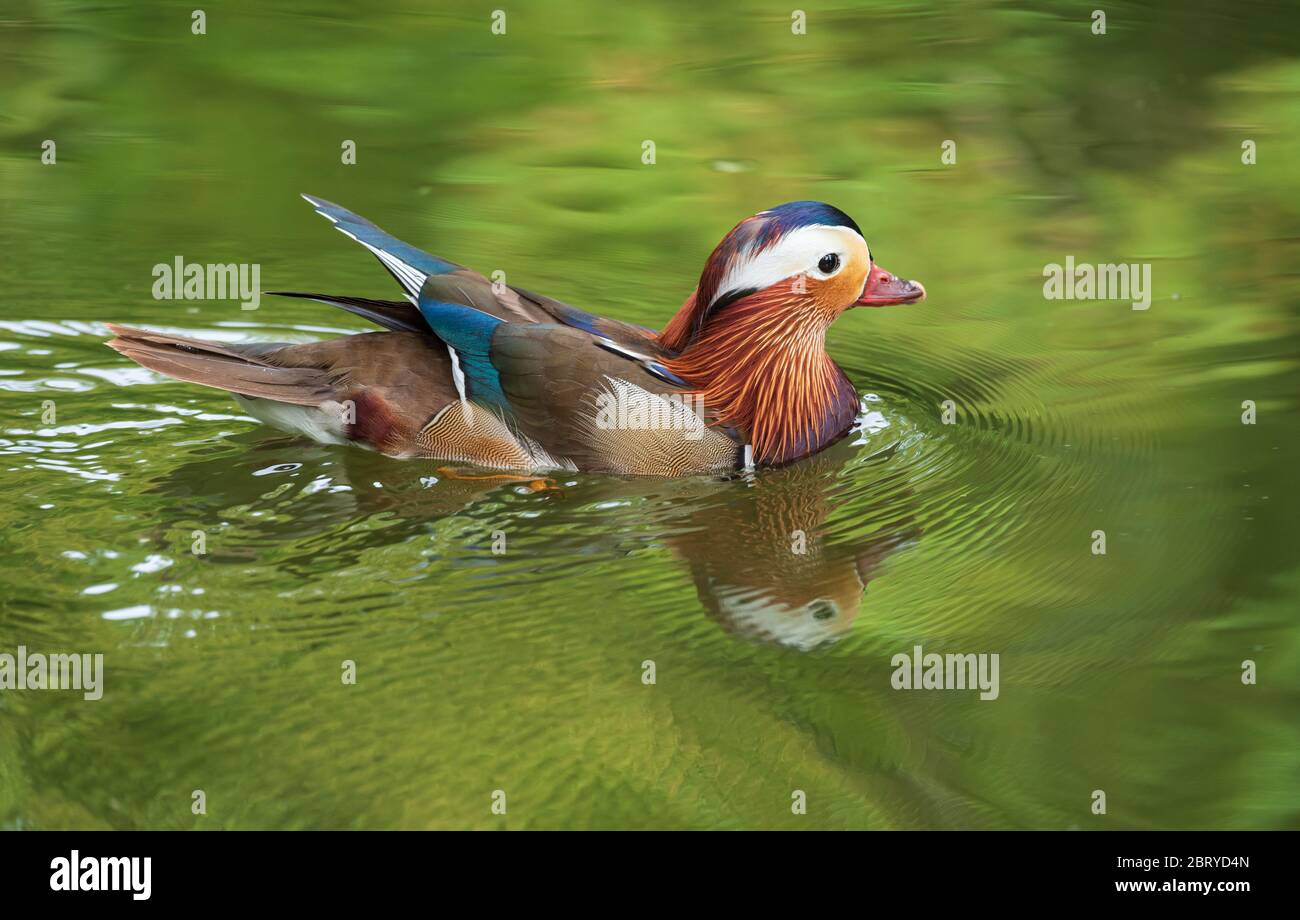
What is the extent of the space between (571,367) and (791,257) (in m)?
1.00

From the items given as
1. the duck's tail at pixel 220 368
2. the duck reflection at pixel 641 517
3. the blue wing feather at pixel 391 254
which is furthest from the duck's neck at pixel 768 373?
the duck's tail at pixel 220 368

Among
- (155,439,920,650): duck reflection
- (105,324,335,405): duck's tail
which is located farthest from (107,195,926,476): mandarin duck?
(155,439,920,650): duck reflection

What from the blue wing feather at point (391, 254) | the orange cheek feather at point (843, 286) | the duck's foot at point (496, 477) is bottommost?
the duck's foot at point (496, 477)

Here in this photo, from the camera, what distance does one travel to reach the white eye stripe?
6312 millimetres

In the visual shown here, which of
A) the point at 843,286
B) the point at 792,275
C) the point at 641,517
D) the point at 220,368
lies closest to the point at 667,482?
the point at 641,517

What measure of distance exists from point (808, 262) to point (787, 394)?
54cm

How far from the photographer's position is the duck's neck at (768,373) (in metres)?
6.42

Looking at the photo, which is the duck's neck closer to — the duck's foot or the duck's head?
the duck's head

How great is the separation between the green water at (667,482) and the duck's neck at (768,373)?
0.19 meters

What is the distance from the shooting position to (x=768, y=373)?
21.2 feet

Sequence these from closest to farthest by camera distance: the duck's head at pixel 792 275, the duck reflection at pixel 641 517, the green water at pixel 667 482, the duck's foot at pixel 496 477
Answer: the green water at pixel 667 482 → the duck reflection at pixel 641 517 → the duck's foot at pixel 496 477 → the duck's head at pixel 792 275

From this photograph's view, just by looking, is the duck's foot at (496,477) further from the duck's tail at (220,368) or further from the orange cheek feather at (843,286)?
the orange cheek feather at (843,286)

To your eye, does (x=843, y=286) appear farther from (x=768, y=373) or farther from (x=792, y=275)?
(x=768, y=373)

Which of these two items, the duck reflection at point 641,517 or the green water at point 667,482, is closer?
the green water at point 667,482
